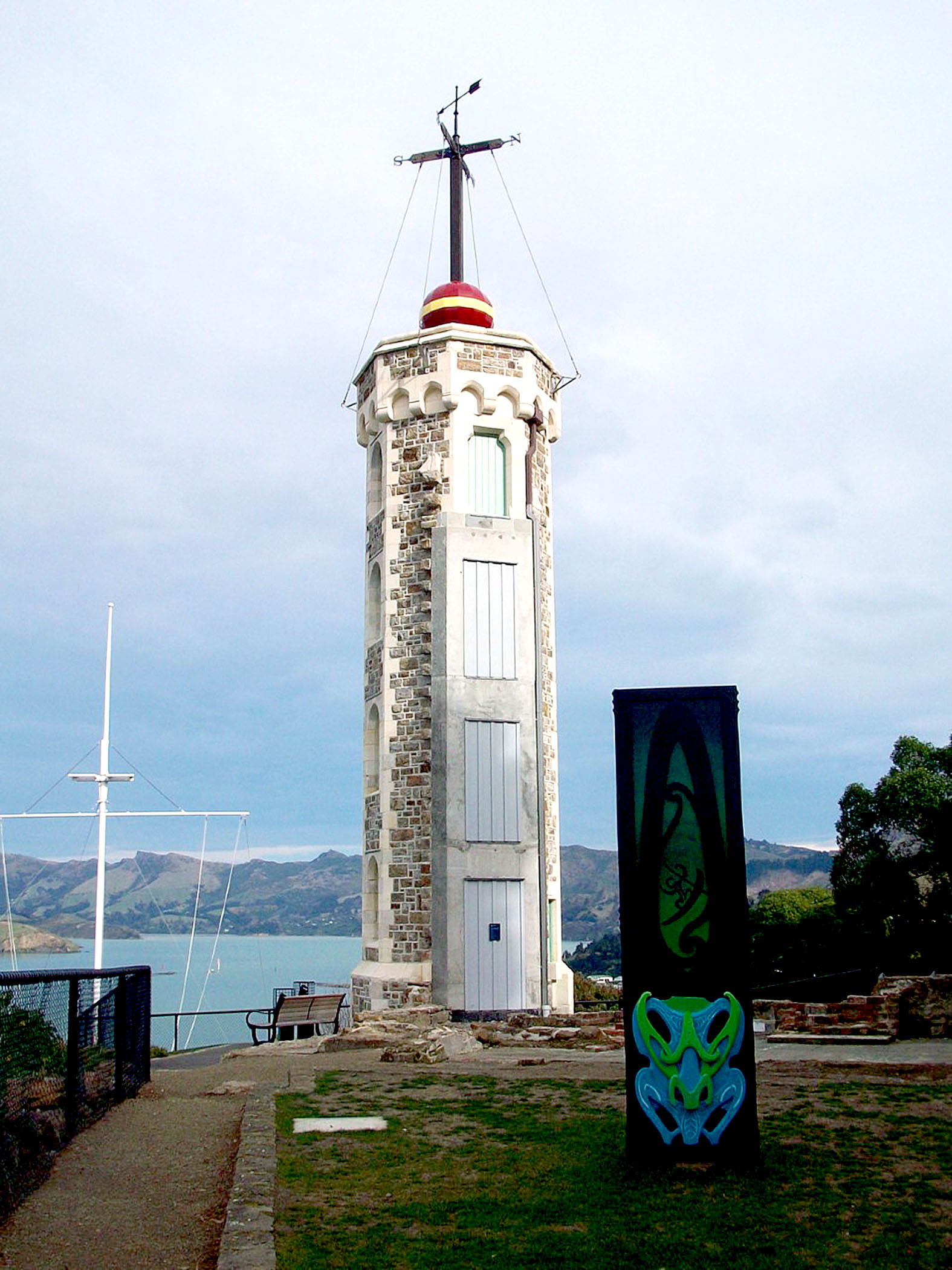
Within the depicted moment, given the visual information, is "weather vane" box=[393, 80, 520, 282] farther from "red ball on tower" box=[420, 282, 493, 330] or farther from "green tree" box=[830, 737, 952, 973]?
"green tree" box=[830, 737, 952, 973]

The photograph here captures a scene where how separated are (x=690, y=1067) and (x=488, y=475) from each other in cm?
1609

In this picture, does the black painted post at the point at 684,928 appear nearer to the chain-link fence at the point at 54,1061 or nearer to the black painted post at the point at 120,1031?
the chain-link fence at the point at 54,1061

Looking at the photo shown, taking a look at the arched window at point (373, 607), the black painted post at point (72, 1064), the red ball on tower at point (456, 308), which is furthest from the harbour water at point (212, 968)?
the red ball on tower at point (456, 308)

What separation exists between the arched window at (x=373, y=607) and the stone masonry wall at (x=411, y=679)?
955mm

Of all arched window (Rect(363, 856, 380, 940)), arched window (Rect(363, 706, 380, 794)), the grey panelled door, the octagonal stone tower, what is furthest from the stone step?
arched window (Rect(363, 706, 380, 794))

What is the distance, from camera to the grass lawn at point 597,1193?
5.89 meters

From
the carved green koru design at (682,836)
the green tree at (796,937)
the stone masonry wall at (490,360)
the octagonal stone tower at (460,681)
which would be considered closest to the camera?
the carved green koru design at (682,836)

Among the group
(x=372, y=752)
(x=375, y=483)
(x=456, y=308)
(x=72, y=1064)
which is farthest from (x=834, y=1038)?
(x=456, y=308)

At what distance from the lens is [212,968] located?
26250 mm

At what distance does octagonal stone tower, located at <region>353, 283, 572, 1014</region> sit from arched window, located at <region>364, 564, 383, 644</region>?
0.05 meters

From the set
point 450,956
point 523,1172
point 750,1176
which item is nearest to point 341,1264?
point 523,1172

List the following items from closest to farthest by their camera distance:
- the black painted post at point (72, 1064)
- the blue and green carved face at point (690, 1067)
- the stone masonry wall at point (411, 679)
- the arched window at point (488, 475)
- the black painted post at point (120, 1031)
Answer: the blue and green carved face at point (690, 1067), the black painted post at point (72, 1064), the black painted post at point (120, 1031), the stone masonry wall at point (411, 679), the arched window at point (488, 475)

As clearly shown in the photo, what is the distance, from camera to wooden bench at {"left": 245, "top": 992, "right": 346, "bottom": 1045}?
66.4 ft

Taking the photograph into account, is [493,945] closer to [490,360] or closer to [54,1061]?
[490,360]
